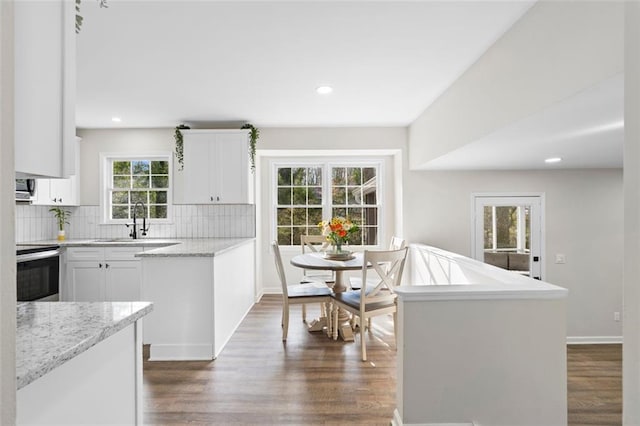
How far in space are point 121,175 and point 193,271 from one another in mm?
2865

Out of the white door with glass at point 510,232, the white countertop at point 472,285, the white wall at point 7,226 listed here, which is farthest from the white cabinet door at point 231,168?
the white wall at point 7,226

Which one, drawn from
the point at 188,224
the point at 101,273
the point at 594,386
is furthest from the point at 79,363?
the point at 188,224

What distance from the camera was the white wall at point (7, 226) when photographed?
1.84 feet

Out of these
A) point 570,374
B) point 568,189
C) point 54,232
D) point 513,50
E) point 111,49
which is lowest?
point 570,374

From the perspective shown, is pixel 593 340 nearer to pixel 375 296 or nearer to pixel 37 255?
pixel 375 296

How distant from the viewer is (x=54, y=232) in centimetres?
506

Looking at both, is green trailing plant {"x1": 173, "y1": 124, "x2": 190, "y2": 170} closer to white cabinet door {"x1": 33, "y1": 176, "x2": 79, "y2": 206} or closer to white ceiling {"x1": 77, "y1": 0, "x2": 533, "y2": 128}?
white ceiling {"x1": 77, "y1": 0, "x2": 533, "y2": 128}

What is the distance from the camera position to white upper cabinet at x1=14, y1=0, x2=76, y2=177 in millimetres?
696

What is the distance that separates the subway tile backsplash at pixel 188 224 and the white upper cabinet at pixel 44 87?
438 cm

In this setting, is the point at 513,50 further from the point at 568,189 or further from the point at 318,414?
the point at 568,189

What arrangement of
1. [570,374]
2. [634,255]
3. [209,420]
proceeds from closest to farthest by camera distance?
[634,255] < [209,420] < [570,374]

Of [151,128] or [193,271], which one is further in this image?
[151,128]

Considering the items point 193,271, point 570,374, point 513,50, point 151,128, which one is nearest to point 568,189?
point 570,374

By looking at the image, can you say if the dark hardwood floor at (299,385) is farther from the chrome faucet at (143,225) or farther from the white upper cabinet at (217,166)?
the chrome faucet at (143,225)
